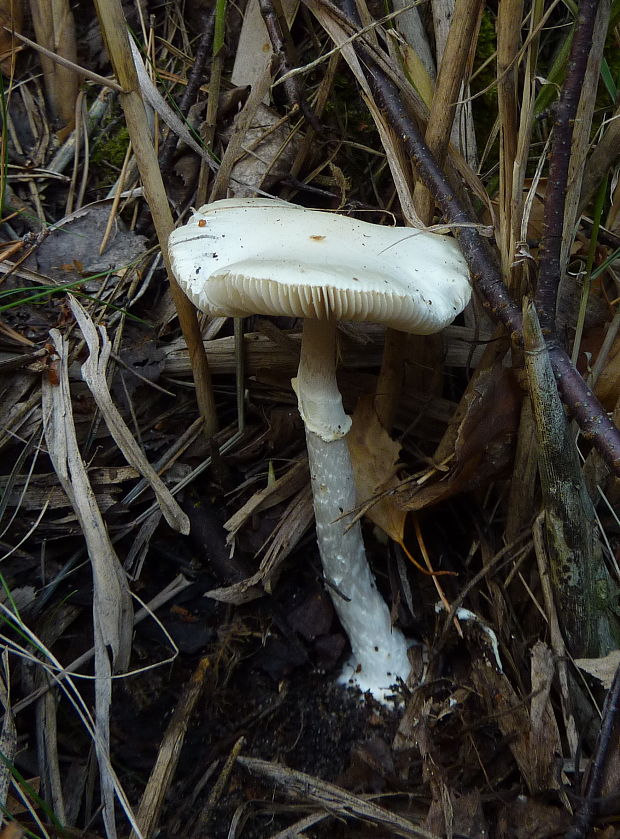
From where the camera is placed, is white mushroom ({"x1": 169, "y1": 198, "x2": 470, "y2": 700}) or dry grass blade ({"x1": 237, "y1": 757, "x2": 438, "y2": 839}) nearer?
white mushroom ({"x1": 169, "y1": 198, "x2": 470, "y2": 700})

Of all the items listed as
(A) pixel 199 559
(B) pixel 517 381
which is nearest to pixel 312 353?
→ (B) pixel 517 381

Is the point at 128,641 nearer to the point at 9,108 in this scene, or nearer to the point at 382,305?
the point at 382,305

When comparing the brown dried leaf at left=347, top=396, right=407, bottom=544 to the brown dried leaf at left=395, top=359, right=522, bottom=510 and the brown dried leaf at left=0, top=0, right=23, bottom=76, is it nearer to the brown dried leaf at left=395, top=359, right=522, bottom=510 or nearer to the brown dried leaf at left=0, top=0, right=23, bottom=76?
the brown dried leaf at left=395, top=359, right=522, bottom=510

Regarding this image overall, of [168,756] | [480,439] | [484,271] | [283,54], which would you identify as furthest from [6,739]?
[283,54]

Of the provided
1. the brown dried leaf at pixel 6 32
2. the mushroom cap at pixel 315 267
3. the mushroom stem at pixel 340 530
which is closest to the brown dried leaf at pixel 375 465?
the mushroom stem at pixel 340 530

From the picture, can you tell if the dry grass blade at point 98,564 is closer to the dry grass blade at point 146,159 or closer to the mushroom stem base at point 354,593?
the dry grass blade at point 146,159

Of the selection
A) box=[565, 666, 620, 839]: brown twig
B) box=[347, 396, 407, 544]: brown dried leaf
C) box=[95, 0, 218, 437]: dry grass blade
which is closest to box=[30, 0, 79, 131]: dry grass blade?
box=[95, 0, 218, 437]: dry grass blade
